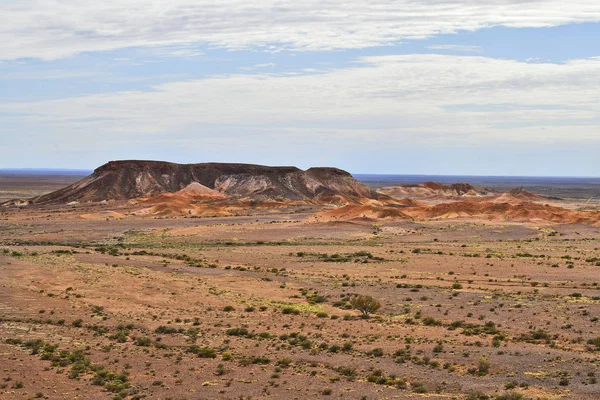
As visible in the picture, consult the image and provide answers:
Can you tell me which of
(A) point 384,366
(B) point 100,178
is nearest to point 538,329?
(A) point 384,366

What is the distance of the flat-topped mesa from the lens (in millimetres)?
136875

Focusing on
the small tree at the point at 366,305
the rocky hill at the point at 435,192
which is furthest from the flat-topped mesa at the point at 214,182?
the small tree at the point at 366,305

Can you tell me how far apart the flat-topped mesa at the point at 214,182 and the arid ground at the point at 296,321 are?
6619 centimetres

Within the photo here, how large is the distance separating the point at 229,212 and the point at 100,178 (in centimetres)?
4000

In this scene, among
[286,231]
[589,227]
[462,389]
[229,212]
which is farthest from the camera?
[229,212]

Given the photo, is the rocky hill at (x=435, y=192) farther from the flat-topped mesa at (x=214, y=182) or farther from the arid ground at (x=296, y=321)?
the arid ground at (x=296, y=321)

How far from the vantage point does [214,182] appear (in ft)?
492

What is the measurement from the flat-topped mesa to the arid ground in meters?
66.2

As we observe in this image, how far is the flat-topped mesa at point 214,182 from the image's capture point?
449 feet

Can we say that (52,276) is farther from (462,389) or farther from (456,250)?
(456,250)

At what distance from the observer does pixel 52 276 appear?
4450 centimetres

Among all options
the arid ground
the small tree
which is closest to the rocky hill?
the arid ground

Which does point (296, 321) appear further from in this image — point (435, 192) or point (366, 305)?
point (435, 192)

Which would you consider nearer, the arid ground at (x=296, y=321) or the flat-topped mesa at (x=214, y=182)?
the arid ground at (x=296, y=321)
